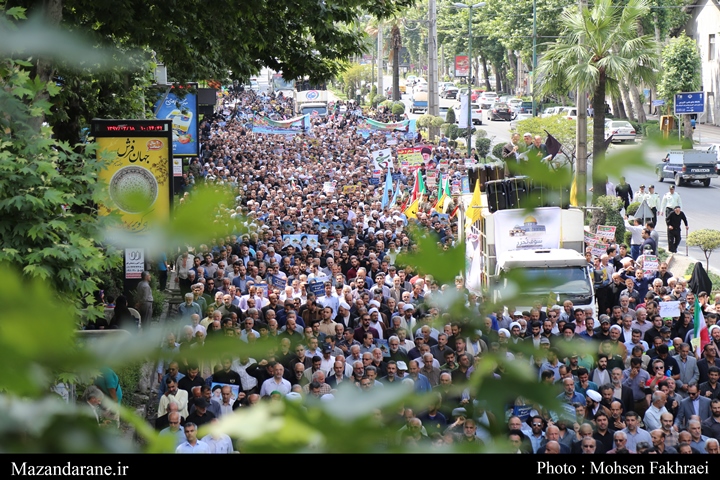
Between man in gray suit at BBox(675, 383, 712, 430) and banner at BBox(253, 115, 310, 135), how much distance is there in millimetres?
34687

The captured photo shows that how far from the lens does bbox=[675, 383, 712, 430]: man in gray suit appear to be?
32.7ft

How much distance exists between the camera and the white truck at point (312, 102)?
72.2 m

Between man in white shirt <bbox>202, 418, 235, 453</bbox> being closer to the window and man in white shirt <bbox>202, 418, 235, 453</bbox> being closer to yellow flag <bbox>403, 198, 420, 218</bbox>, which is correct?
yellow flag <bbox>403, 198, 420, 218</bbox>

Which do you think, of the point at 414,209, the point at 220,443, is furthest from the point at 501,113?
the point at 220,443

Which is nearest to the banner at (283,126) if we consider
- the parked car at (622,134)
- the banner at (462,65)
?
the banner at (462,65)

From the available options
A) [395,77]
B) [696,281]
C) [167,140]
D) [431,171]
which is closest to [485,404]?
[167,140]

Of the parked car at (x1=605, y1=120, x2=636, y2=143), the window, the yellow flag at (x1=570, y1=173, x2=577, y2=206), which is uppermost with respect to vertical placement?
the window

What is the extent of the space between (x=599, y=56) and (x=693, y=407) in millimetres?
4082

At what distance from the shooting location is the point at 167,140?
1161 centimetres

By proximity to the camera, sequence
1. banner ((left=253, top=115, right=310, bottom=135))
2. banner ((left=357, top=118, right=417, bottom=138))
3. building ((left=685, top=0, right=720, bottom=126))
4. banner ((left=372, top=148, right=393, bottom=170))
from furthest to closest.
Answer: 1. building ((left=685, top=0, right=720, bottom=126))
2. banner ((left=357, top=118, right=417, bottom=138))
3. banner ((left=253, top=115, right=310, bottom=135))
4. banner ((left=372, top=148, right=393, bottom=170))

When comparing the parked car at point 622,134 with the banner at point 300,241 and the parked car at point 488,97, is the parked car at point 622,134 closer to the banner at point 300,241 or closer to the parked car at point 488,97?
the banner at point 300,241

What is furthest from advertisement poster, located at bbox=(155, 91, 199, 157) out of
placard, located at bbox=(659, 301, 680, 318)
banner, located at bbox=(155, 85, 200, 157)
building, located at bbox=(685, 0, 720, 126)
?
building, located at bbox=(685, 0, 720, 126)

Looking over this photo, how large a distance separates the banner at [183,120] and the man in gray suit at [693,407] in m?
13.6
